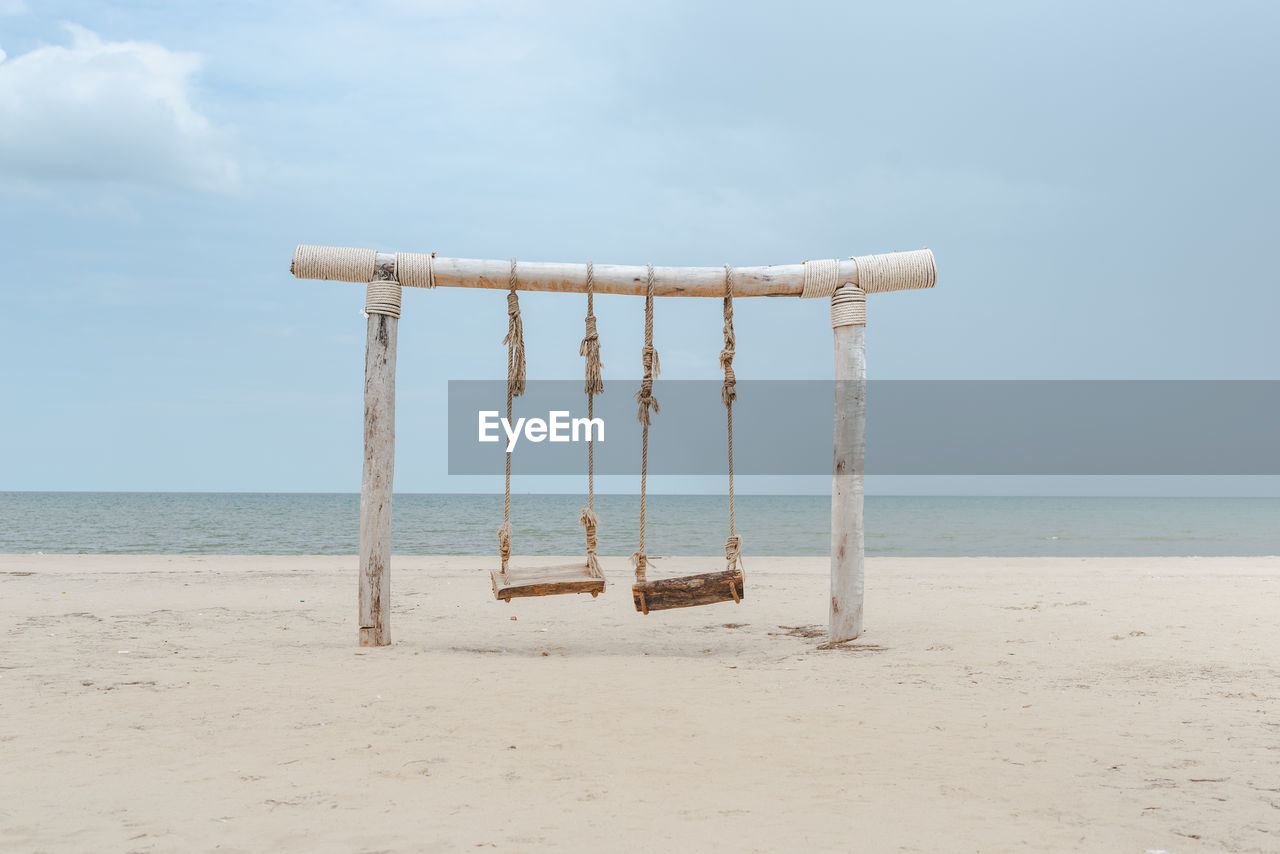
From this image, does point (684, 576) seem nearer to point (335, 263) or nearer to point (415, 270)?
point (415, 270)

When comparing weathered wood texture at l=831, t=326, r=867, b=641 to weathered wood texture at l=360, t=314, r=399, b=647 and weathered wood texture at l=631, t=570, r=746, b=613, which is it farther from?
weathered wood texture at l=360, t=314, r=399, b=647

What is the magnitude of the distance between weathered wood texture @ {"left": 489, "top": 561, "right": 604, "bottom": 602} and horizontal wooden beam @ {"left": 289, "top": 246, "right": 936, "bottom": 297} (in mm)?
2199

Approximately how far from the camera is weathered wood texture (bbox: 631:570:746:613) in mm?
6078

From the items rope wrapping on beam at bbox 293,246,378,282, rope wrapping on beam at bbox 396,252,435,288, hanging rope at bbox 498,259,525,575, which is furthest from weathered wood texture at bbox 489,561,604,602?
rope wrapping on beam at bbox 293,246,378,282

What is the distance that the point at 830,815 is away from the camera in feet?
11.1

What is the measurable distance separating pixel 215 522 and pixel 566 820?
38190 millimetres

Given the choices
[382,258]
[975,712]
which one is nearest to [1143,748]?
[975,712]

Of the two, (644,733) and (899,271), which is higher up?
(899,271)

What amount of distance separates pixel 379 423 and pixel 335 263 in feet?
4.23

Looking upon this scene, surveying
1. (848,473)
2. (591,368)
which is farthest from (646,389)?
(848,473)

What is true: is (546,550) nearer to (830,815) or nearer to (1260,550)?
(1260,550)

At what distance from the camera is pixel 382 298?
6.69 m

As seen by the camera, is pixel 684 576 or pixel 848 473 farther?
pixel 848 473

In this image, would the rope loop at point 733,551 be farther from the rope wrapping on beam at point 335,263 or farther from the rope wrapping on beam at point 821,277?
the rope wrapping on beam at point 335,263
